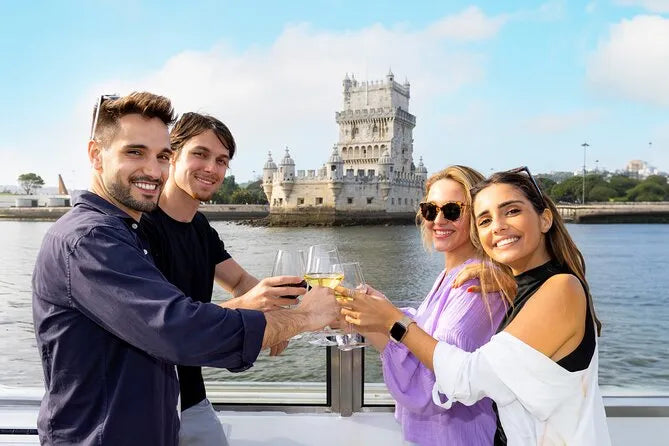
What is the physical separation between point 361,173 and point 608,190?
19948mm

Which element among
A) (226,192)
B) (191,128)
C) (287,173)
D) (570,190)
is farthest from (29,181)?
(191,128)

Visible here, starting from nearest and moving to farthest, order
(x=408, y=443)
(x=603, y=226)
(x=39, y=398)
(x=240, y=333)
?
(x=240, y=333) < (x=408, y=443) < (x=39, y=398) < (x=603, y=226)

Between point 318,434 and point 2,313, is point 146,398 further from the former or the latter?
point 2,313

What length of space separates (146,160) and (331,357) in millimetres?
788

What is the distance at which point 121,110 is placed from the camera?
88 centimetres

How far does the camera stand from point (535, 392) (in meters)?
0.81

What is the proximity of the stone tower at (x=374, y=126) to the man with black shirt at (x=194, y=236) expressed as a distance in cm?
3699

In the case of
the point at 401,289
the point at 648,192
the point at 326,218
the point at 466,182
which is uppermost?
the point at 648,192

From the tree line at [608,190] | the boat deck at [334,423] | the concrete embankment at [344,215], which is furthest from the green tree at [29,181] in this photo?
the boat deck at [334,423]

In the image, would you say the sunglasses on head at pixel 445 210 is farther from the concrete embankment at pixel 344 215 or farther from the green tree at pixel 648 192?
the green tree at pixel 648 192

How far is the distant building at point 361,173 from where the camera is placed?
32.9 meters

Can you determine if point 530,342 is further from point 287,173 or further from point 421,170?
point 421,170

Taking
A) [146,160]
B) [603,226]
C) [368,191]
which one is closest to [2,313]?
[146,160]

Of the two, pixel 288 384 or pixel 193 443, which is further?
pixel 288 384
